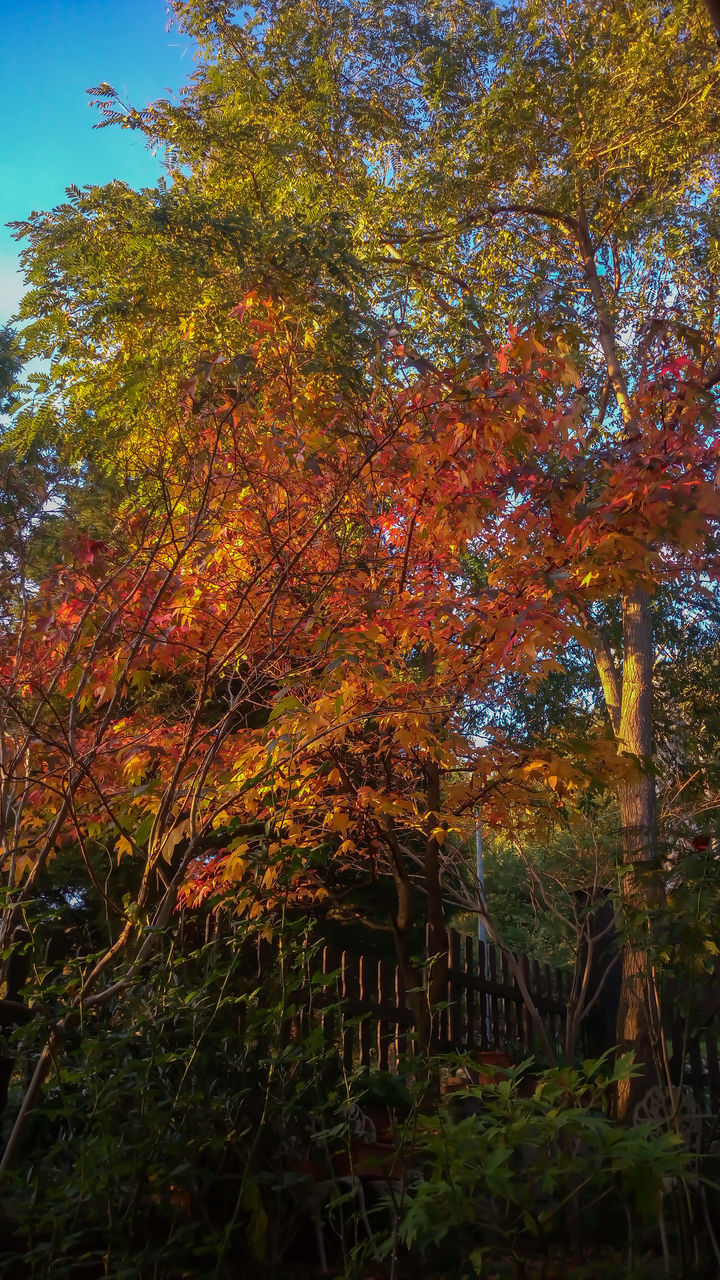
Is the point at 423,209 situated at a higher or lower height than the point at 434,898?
higher

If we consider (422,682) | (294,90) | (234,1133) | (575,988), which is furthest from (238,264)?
(575,988)

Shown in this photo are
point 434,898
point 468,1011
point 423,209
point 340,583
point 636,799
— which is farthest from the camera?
point 423,209

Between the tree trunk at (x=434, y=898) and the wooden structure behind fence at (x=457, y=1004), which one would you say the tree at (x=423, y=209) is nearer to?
the wooden structure behind fence at (x=457, y=1004)

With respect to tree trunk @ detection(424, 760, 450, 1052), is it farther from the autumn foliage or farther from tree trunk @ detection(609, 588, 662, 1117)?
tree trunk @ detection(609, 588, 662, 1117)

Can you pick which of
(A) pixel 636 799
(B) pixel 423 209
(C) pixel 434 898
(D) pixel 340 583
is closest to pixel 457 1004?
(C) pixel 434 898

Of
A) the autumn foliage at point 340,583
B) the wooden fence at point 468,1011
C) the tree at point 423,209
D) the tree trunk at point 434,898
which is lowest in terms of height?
the wooden fence at point 468,1011

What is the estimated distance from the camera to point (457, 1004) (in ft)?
17.4

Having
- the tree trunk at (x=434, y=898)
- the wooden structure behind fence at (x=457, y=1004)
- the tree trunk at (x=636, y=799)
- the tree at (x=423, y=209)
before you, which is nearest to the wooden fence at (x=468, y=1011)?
the wooden structure behind fence at (x=457, y=1004)

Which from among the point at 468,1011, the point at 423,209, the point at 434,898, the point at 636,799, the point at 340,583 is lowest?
the point at 468,1011

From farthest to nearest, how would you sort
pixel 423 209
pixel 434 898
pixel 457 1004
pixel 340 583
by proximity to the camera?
pixel 423 209
pixel 457 1004
pixel 434 898
pixel 340 583

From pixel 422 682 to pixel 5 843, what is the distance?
86.0 inches

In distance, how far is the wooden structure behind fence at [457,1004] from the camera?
16.5ft

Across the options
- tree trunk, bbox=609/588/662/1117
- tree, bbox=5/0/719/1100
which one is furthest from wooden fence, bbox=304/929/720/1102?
tree, bbox=5/0/719/1100

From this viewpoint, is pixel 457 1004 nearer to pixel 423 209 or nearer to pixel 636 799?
pixel 636 799
